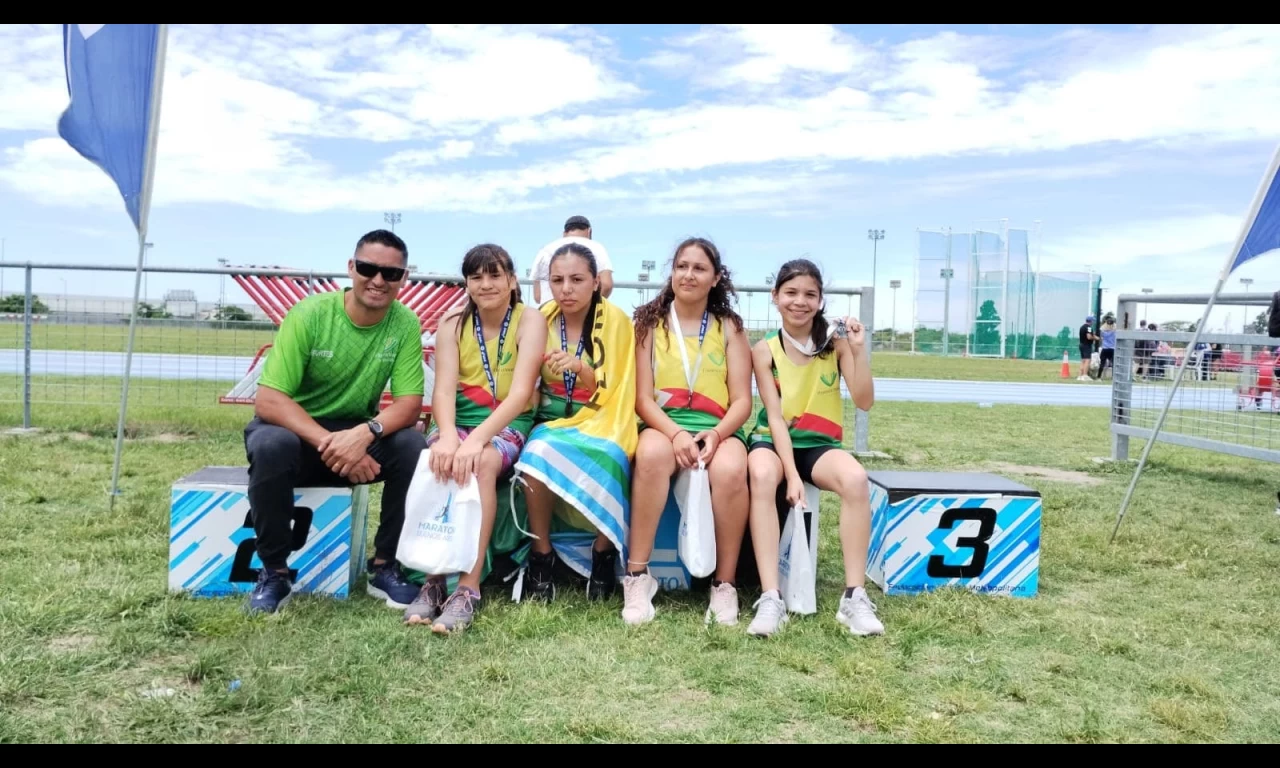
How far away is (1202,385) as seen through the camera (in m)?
7.54

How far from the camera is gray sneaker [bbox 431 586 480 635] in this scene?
131 inches

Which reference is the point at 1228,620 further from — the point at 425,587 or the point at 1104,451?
the point at 1104,451

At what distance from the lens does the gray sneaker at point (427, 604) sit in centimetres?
343

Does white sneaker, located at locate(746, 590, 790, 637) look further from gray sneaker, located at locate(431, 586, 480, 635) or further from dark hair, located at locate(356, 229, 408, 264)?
dark hair, located at locate(356, 229, 408, 264)

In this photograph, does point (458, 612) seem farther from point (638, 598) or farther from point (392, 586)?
point (638, 598)

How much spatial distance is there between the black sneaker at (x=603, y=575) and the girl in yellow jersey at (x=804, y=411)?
0.58 metres

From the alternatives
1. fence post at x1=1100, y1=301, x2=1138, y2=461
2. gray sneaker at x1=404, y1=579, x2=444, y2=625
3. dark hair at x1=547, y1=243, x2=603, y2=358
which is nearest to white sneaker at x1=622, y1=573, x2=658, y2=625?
gray sneaker at x1=404, y1=579, x2=444, y2=625

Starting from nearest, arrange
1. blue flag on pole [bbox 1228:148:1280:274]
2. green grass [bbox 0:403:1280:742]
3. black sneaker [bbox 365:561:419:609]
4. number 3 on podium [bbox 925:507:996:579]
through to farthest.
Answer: green grass [bbox 0:403:1280:742]
black sneaker [bbox 365:561:419:609]
number 3 on podium [bbox 925:507:996:579]
blue flag on pole [bbox 1228:148:1280:274]

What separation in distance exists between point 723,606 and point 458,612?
99 centimetres

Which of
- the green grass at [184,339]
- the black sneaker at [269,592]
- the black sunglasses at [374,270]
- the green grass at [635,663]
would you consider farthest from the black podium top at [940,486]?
the green grass at [184,339]

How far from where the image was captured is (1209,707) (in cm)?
277

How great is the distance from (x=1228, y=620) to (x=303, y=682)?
3.37 meters

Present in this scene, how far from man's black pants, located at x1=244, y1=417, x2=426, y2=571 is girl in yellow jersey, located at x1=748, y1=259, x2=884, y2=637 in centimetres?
141
